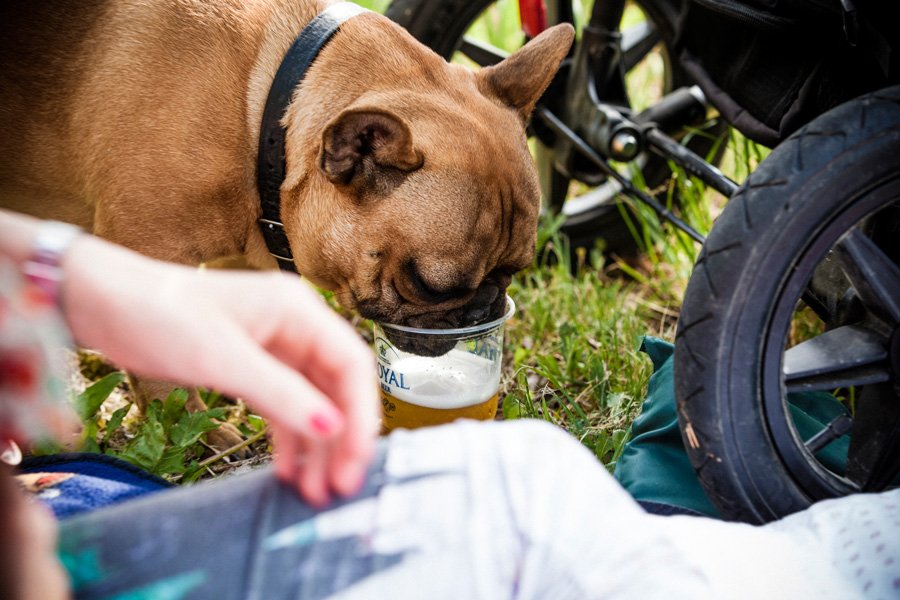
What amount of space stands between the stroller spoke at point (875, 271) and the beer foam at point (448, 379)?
922 millimetres

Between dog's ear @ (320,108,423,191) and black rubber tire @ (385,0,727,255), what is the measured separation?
2.83 feet

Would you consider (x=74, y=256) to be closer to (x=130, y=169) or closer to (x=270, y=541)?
(x=270, y=541)

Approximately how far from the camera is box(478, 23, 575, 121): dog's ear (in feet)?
6.43

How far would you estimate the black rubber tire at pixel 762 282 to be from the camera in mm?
1146

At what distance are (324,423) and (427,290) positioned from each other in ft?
3.54

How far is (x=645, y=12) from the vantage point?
2568 millimetres

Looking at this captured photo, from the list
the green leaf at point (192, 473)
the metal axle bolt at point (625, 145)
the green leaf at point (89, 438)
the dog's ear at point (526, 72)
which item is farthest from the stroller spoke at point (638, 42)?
the green leaf at point (89, 438)

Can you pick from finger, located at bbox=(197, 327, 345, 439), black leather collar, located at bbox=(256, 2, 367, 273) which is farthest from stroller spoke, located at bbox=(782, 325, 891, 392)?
black leather collar, located at bbox=(256, 2, 367, 273)

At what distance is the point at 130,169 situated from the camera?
1.75 m

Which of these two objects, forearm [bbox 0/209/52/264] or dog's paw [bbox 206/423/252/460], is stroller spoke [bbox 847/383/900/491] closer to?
forearm [bbox 0/209/52/264]

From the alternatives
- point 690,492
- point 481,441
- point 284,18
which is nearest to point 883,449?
point 690,492

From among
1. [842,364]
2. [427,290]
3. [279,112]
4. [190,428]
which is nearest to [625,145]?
[427,290]

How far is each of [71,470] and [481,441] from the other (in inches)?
34.8

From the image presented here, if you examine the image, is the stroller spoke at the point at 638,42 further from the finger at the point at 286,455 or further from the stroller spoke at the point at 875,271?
the finger at the point at 286,455
